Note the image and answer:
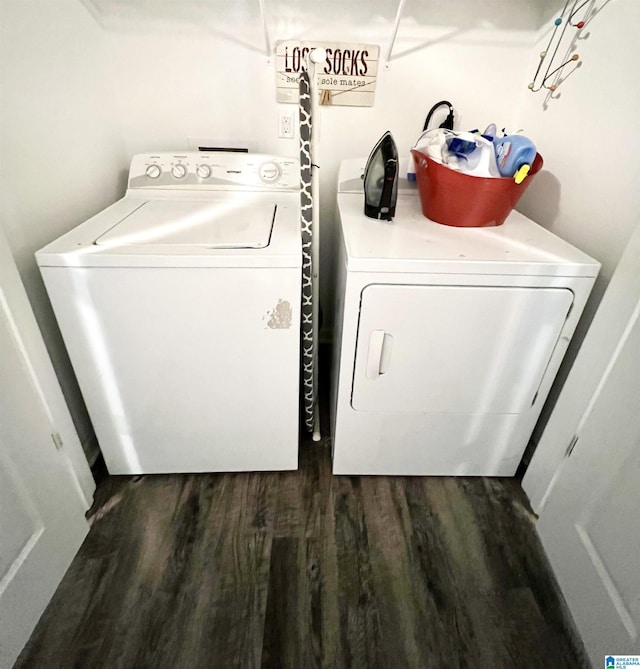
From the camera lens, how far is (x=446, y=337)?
1146 millimetres

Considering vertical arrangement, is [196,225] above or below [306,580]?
above

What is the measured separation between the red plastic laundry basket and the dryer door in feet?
1.02

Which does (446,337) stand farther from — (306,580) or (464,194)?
(306,580)

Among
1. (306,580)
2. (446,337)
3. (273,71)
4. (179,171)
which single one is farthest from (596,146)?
(306,580)

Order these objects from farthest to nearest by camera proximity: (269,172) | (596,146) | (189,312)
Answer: (269,172) < (596,146) < (189,312)

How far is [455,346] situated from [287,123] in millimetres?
1193

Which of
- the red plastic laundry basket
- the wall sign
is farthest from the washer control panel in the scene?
the red plastic laundry basket

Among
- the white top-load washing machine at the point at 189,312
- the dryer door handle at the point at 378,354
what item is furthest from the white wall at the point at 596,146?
the white top-load washing machine at the point at 189,312

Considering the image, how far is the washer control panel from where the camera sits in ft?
4.87

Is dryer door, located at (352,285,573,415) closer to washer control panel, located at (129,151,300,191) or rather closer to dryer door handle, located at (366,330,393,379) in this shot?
dryer door handle, located at (366,330,393,379)

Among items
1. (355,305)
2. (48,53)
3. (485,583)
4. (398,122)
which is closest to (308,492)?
(485,583)

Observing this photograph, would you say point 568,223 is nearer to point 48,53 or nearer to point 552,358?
point 552,358

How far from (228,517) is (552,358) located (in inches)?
46.7

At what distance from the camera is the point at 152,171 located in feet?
4.87
